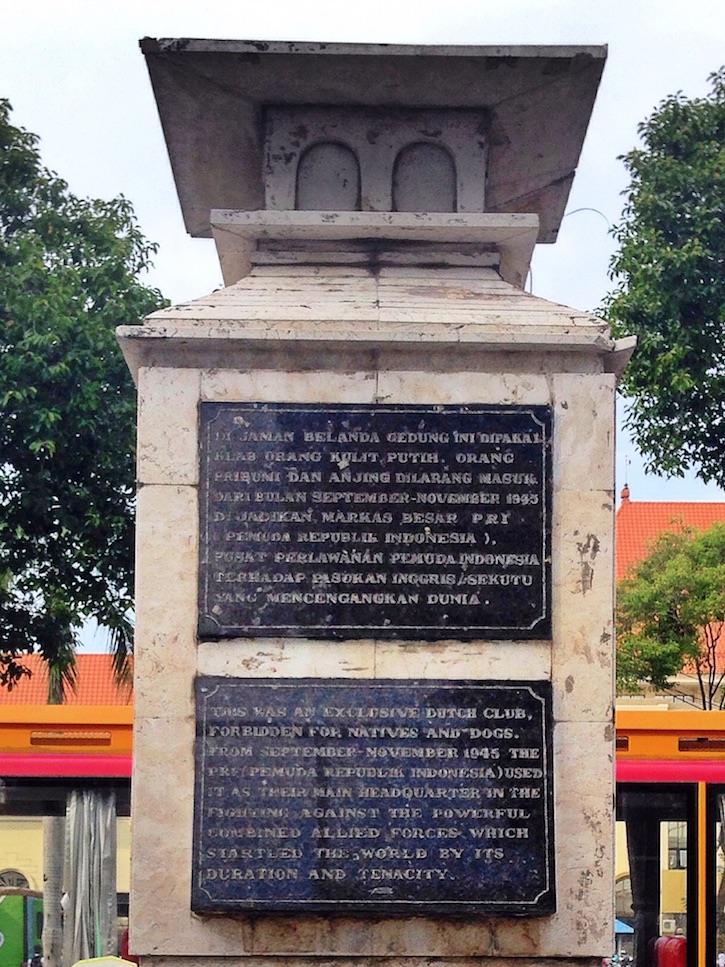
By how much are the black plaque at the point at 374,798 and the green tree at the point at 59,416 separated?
39.2ft

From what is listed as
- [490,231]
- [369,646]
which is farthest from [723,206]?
[369,646]

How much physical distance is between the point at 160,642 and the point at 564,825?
1615mm

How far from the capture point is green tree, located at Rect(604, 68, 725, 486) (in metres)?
18.2

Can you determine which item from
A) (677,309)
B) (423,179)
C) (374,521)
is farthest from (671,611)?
(374,521)

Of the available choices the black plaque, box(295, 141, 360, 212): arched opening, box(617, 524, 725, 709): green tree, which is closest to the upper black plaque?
→ the black plaque

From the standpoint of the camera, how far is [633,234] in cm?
1903

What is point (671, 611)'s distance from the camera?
31359 mm

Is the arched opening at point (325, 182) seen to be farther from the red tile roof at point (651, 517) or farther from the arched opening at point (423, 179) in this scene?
the red tile roof at point (651, 517)

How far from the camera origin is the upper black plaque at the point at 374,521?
5.70 m

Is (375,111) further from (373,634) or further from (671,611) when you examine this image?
(671,611)

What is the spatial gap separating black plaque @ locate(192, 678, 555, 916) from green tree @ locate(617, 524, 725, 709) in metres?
25.7

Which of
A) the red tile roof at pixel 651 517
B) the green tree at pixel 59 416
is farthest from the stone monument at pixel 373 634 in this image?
the red tile roof at pixel 651 517

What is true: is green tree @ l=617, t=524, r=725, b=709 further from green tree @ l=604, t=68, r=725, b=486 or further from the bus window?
the bus window

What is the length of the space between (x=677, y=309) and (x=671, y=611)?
1412cm
